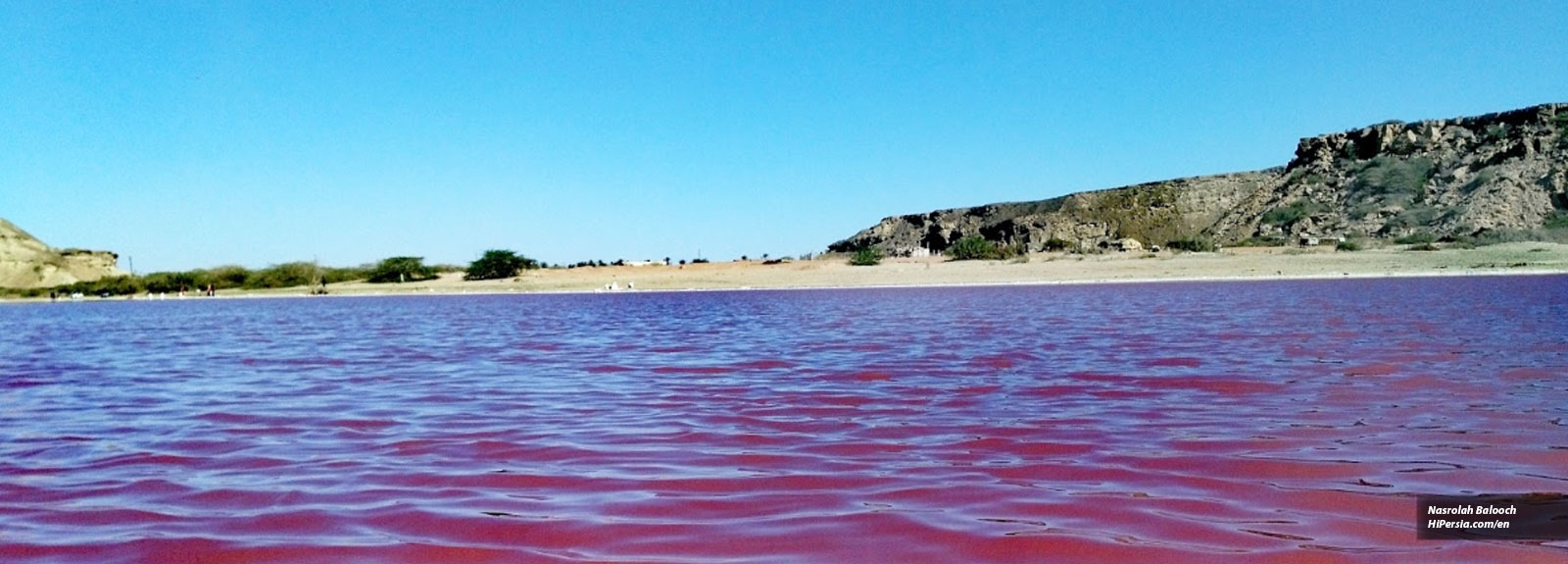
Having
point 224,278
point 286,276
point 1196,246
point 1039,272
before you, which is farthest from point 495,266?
point 1196,246

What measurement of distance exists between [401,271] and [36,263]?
46.2 meters

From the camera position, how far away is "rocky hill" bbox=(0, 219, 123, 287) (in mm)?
88562

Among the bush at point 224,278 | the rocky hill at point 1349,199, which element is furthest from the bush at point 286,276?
the rocky hill at point 1349,199

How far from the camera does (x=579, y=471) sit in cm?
496

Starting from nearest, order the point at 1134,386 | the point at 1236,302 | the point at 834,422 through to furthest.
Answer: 1. the point at 834,422
2. the point at 1134,386
3. the point at 1236,302

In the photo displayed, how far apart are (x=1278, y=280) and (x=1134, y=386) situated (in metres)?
33.1

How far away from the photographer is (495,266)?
66.8m

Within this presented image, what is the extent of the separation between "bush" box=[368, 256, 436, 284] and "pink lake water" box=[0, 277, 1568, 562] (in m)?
58.3

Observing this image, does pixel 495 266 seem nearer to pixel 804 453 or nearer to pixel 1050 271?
pixel 1050 271

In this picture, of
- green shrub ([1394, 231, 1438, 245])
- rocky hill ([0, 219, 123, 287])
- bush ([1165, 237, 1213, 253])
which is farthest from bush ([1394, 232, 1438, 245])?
rocky hill ([0, 219, 123, 287])

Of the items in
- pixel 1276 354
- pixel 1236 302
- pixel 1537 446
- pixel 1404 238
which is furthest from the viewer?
pixel 1404 238

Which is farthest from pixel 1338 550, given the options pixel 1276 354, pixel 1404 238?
pixel 1404 238

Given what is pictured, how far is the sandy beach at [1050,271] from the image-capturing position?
134 ft

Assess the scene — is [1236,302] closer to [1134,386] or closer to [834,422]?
[1134,386]
